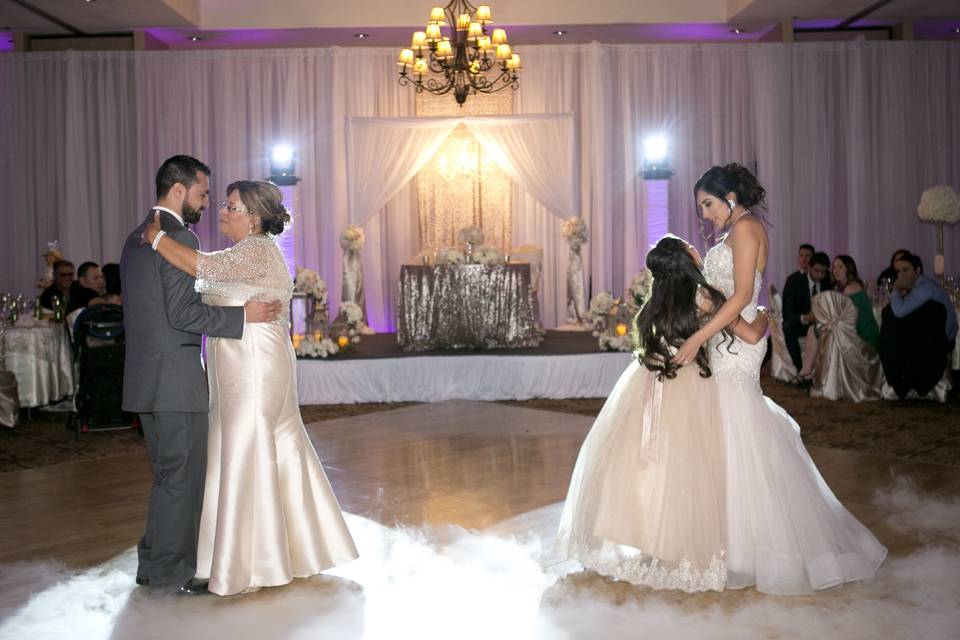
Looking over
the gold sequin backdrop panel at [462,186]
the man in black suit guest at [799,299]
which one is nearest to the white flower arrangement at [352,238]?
the gold sequin backdrop panel at [462,186]

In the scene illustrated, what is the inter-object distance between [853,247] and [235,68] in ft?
25.3

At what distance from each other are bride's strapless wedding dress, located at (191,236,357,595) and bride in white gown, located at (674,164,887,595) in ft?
4.92

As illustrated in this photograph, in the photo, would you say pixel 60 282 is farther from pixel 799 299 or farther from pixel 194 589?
pixel 799 299

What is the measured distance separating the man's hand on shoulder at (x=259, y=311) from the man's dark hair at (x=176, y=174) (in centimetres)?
50

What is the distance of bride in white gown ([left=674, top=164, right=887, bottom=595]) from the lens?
360 centimetres

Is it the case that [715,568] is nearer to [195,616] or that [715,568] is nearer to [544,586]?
[544,586]

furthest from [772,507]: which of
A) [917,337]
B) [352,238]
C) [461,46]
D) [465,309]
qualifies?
[352,238]

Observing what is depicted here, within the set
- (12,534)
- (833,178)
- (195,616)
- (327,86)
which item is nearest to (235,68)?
(327,86)

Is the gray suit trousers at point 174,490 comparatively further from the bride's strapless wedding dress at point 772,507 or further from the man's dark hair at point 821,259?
the man's dark hair at point 821,259

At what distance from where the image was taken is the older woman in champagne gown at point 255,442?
3652 mm

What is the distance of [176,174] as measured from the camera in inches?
145

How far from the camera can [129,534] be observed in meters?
4.64

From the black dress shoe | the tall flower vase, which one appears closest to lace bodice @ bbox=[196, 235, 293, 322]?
the black dress shoe

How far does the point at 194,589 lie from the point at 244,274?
120 centimetres
